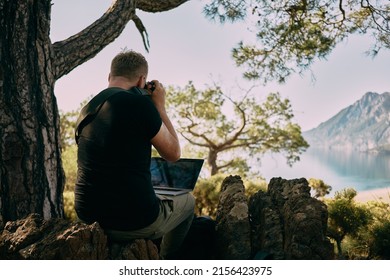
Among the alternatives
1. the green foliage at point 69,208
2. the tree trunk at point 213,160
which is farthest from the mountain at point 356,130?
the green foliage at point 69,208

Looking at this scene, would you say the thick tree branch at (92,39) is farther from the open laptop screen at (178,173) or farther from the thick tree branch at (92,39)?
the open laptop screen at (178,173)

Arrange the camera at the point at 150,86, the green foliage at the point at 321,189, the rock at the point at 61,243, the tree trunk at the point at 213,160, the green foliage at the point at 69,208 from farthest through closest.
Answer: the tree trunk at the point at 213,160 < the green foliage at the point at 321,189 < the green foliage at the point at 69,208 < the camera at the point at 150,86 < the rock at the point at 61,243

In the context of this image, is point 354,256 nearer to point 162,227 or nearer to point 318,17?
point 162,227

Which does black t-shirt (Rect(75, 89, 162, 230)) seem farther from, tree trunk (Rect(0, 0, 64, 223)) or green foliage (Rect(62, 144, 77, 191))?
green foliage (Rect(62, 144, 77, 191))

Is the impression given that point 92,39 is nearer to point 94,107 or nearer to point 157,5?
point 157,5

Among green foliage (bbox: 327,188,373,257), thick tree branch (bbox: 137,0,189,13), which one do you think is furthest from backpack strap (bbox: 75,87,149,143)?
green foliage (bbox: 327,188,373,257)

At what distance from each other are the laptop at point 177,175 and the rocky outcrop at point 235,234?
0.37 metres

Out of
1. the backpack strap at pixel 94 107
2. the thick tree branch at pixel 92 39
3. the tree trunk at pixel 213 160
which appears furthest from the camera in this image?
the tree trunk at pixel 213 160

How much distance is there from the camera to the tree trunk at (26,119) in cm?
A: 255

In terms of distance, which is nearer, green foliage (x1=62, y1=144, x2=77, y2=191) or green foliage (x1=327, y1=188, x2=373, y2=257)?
green foliage (x1=327, y1=188, x2=373, y2=257)

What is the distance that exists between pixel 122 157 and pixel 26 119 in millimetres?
1108

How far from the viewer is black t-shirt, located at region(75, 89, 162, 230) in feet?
5.72

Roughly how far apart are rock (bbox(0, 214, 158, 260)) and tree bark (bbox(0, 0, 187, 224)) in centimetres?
73

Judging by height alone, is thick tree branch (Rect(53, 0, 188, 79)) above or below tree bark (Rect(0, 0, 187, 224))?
above
